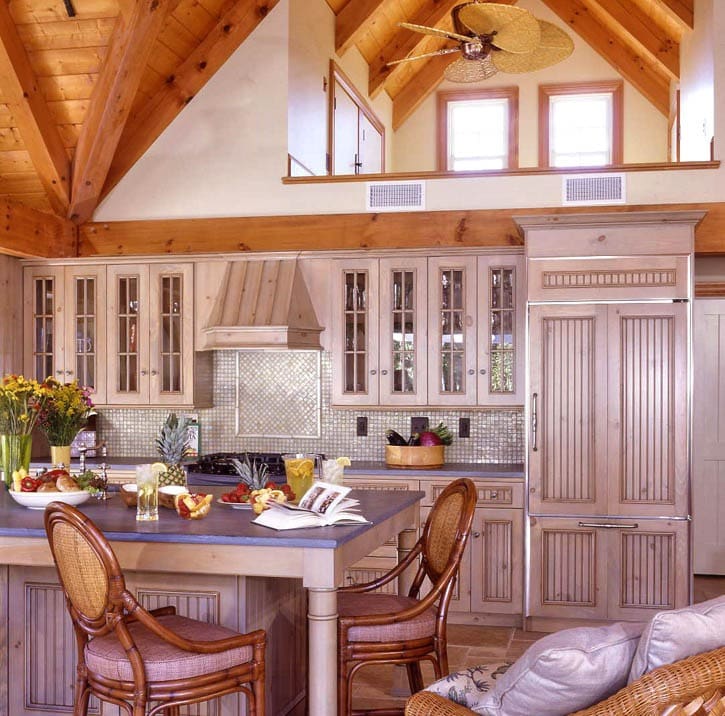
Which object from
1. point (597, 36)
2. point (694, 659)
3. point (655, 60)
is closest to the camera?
point (694, 659)

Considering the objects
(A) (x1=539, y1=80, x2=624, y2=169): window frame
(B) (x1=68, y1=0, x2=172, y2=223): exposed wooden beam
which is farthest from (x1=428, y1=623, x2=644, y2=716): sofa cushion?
(A) (x1=539, y1=80, x2=624, y2=169): window frame

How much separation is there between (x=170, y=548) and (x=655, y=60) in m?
6.65

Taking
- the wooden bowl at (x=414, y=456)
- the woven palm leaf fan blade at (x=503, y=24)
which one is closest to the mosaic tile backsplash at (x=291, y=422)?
the wooden bowl at (x=414, y=456)

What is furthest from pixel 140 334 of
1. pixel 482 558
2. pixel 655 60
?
pixel 655 60

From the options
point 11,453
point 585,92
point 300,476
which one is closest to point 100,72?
point 11,453

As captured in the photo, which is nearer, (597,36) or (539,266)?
(539,266)

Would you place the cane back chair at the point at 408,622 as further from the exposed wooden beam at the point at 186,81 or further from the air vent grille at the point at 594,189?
the exposed wooden beam at the point at 186,81

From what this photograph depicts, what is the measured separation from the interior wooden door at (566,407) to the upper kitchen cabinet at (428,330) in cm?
39

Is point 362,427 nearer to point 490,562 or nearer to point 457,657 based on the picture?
point 490,562

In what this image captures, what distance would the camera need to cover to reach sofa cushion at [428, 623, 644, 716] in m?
2.05

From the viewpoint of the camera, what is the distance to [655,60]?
8.11 metres

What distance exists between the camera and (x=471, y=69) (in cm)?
560

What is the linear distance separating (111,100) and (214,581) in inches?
148

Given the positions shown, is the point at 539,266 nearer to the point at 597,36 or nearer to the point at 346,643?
the point at 346,643
